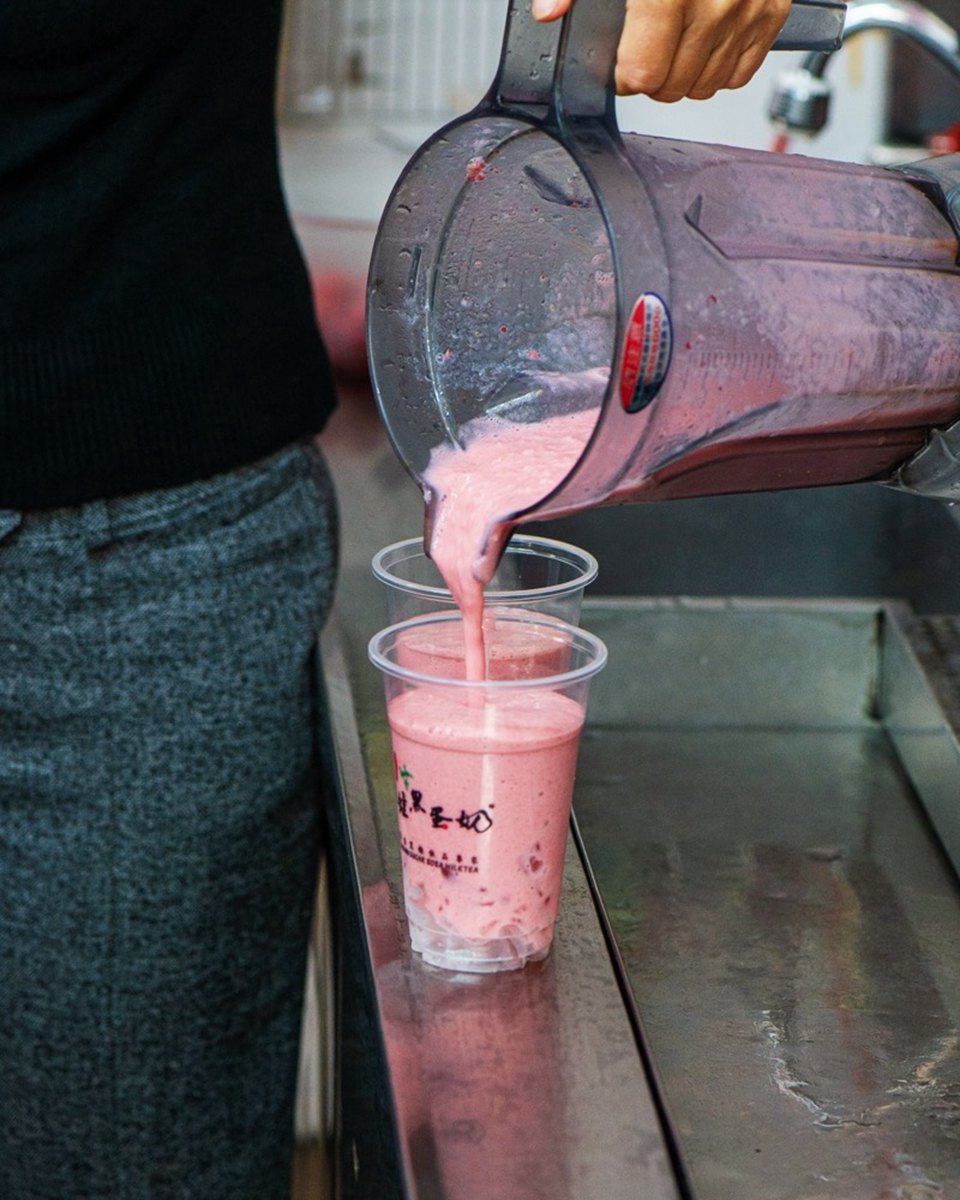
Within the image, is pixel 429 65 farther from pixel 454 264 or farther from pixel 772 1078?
pixel 772 1078

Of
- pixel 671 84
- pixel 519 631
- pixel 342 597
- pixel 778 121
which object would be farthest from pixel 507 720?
pixel 778 121

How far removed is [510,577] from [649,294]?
29 centimetres

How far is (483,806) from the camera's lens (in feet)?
2.46

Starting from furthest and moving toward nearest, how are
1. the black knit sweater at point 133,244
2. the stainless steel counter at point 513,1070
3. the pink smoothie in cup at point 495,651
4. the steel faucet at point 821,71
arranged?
the steel faucet at point 821,71, the black knit sweater at point 133,244, the pink smoothie in cup at point 495,651, the stainless steel counter at point 513,1070

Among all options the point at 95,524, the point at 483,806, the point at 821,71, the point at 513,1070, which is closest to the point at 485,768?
the point at 483,806

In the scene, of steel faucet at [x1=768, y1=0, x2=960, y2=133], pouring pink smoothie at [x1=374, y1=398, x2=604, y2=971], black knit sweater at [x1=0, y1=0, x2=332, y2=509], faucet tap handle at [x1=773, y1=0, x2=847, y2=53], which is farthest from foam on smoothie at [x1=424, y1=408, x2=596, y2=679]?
steel faucet at [x1=768, y1=0, x2=960, y2=133]

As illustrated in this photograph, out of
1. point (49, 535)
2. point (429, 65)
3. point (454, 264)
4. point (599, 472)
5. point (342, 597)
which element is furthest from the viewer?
point (429, 65)

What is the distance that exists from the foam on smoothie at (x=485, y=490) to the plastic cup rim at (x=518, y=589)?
0.26 ft

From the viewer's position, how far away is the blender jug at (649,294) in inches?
27.2

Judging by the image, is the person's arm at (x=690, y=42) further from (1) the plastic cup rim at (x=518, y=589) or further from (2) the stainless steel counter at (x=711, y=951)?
(2) the stainless steel counter at (x=711, y=951)

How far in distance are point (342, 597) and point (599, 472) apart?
0.78 meters

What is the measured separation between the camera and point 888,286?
0.78 metres

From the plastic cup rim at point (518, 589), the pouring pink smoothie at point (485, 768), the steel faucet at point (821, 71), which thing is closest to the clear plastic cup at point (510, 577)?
the plastic cup rim at point (518, 589)

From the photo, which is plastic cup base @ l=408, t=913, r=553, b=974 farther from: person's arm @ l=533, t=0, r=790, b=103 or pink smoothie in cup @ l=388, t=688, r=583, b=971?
person's arm @ l=533, t=0, r=790, b=103
